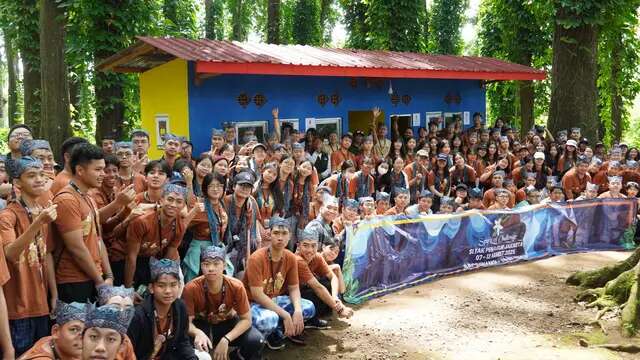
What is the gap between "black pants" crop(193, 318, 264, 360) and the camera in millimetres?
5688

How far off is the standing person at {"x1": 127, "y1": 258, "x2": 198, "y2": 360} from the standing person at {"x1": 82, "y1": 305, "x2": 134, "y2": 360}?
93 cm

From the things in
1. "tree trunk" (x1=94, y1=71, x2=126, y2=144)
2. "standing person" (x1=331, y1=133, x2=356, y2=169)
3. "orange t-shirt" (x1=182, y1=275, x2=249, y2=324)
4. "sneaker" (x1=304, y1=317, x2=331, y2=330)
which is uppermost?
"tree trunk" (x1=94, y1=71, x2=126, y2=144)

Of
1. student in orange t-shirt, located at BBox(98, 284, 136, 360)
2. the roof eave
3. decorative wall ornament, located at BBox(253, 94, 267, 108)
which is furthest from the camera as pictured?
decorative wall ornament, located at BBox(253, 94, 267, 108)

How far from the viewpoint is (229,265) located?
649 centimetres

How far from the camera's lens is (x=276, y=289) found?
6.51m

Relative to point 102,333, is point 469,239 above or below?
below

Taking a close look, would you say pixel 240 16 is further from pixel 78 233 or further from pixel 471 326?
pixel 78 233

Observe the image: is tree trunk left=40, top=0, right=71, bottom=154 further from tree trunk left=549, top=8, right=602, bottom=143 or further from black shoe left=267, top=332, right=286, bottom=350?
tree trunk left=549, top=8, right=602, bottom=143

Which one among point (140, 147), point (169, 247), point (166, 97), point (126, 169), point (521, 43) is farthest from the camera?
point (521, 43)

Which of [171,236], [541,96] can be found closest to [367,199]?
[171,236]

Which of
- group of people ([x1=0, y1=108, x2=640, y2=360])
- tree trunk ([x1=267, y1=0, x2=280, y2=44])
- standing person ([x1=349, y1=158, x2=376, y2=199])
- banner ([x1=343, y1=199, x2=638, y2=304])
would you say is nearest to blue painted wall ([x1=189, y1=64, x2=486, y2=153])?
group of people ([x1=0, y1=108, x2=640, y2=360])

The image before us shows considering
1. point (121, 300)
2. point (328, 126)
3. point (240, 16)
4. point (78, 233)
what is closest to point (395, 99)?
point (328, 126)

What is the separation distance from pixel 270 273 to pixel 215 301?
0.93 meters

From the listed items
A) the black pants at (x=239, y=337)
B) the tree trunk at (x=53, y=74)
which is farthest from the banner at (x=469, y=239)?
the tree trunk at (x=53, y=74)
